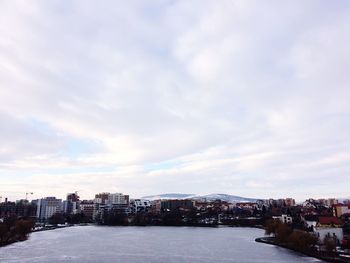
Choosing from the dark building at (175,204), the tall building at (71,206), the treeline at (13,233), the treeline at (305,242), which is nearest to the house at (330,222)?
the treeline at (305,242)

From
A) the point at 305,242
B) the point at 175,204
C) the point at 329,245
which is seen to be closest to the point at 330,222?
the point at 305,242

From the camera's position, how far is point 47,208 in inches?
1580

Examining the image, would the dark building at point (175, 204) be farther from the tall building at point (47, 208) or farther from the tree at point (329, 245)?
the tree at point (329, 245)

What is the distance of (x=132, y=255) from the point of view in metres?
10.0

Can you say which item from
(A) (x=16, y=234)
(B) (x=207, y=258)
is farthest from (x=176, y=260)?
(A) (x=16, y=234)

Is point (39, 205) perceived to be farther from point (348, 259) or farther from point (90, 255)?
point (348, 259)

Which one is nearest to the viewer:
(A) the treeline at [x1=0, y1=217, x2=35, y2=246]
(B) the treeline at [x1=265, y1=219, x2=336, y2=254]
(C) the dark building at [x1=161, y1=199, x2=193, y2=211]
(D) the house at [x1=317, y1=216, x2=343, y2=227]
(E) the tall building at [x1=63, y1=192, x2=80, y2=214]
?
(B) the treeline at [x1=265, y1=219, x2=336, y2=254]

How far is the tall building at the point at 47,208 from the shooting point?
39381 mm

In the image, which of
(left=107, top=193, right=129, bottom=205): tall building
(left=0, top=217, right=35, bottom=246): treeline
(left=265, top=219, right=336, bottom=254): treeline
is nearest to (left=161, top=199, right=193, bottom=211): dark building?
(left=107, top=193, right=129, bottom=205): tall building

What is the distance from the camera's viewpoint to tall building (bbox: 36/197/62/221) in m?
39.4

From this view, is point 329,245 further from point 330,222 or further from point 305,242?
point 330,222

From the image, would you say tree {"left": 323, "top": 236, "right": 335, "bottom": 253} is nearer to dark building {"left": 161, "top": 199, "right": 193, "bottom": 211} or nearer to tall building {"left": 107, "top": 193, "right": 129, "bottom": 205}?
dark building {"left": 161, "top": 199, "right": 193, "bottom": 211}

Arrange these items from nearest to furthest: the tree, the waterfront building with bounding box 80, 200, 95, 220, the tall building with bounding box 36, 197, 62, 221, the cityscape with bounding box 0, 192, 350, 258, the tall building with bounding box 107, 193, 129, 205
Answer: the tree → the cityscape with bounding box 0, 192, 350, 258 → the waterfront building with bounding box 80, 200, 95, 220 → the tall building with bounding box 36, 197, 62, 221 → the tall building with bounding box 107, 193, 129, 205

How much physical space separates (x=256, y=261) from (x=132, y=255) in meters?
3.14
